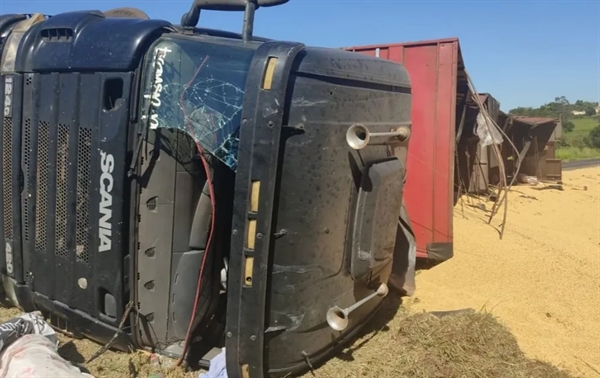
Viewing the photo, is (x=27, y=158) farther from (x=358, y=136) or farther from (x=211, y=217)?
(x=358, y=136)

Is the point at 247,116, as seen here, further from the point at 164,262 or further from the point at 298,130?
the point at 164,262

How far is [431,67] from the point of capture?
19.2 ft

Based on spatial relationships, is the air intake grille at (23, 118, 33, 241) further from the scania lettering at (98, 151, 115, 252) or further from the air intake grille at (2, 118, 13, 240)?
the scania lettering at (98, 151, 115, 252)

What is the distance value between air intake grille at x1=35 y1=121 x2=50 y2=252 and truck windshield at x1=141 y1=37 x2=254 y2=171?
73 cm

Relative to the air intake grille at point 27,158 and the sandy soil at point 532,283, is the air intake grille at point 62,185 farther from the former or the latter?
the sandy soil at point 532,283

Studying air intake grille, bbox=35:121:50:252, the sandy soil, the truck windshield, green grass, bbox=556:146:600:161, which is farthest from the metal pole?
green grass, bbox=556:146:600:161

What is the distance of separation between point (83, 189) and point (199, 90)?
83cm

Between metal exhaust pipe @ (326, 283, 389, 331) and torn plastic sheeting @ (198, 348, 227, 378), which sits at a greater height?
metal exhaust pipe @ (326, 283, 389, 331)

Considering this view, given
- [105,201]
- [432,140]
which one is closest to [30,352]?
[105,201]

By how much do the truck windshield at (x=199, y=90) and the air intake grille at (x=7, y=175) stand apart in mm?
1107

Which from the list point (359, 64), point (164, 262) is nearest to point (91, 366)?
point (164, 262)

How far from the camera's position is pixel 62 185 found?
3014 mm

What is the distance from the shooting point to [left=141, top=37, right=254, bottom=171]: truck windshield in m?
2.63

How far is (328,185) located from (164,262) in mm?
949
